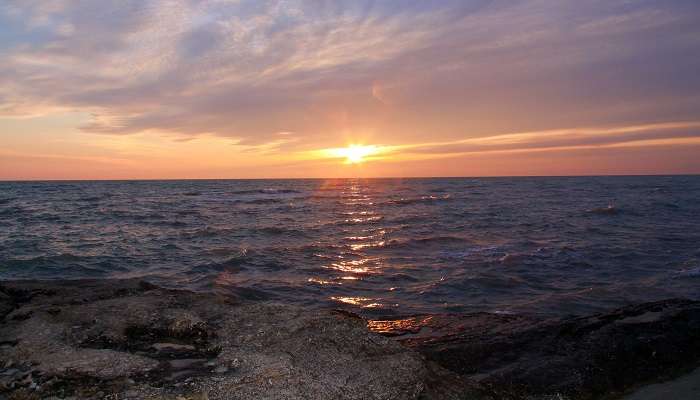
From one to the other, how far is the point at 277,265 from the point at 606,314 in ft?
36.5

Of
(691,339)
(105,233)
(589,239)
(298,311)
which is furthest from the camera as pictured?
(105,233)

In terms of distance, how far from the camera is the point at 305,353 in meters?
5.85

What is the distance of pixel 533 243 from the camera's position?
67.7ft

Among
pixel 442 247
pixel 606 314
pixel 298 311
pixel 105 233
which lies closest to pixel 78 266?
pixel 105 233

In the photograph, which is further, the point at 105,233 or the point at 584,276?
the point at 105,233

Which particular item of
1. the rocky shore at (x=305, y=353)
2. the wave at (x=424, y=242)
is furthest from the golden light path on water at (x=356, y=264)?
the rocky shore at (x=305, y=353)

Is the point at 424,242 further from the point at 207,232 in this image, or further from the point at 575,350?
the point at 575,350

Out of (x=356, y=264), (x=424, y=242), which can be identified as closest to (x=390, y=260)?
(x=356, y=264)

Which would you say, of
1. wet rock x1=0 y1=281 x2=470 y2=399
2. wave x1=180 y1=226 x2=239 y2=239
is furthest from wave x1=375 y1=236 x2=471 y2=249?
wet rock x1=0 y1=281 x2=470 y2=399

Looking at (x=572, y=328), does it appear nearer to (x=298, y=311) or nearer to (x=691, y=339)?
(x=691, y=339)

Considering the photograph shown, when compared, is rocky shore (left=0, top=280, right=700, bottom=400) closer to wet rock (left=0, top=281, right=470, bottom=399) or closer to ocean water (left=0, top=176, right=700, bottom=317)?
wet rock (left=0, top=281, right=470, bottom=399)

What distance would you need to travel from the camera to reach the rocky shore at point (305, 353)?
16.3 feet

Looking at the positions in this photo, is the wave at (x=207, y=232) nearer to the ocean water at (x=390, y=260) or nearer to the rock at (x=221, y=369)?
the ocean water at (x=390, y=260)

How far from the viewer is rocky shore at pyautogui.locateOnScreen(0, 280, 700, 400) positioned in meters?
4.95
